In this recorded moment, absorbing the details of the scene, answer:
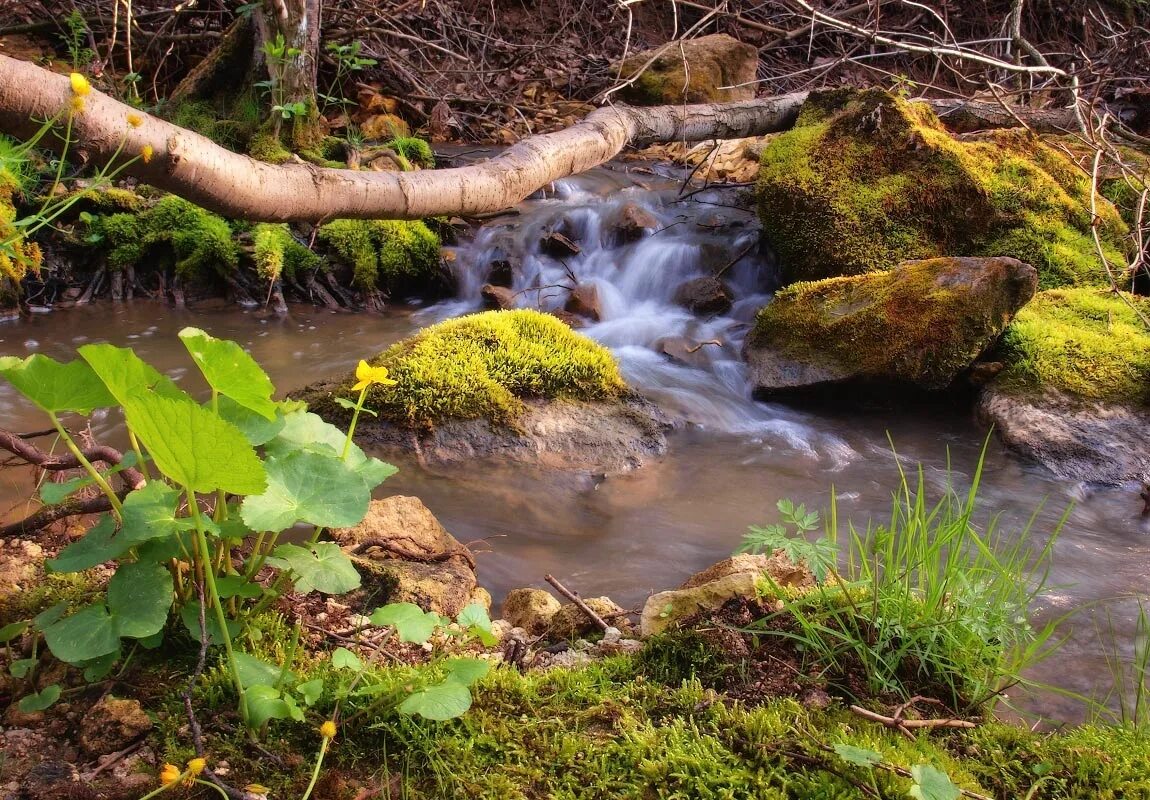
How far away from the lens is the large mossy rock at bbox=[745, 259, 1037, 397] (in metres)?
4.98

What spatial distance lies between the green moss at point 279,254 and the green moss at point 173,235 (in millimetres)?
270

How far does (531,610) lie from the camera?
98.5 inches

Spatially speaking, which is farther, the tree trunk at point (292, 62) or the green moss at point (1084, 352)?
the tree trunk at point (292, 62)

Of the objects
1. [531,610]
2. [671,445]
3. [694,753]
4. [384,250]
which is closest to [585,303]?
[384,250]

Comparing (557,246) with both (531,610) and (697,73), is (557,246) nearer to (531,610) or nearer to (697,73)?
(697,73)

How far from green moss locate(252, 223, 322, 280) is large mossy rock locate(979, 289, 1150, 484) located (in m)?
5.65

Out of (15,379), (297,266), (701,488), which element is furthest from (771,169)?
(15,379)

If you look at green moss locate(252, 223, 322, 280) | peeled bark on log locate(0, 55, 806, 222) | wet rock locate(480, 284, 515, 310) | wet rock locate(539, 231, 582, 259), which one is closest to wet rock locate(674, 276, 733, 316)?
wet rock locate(539, 231, 582, 259)

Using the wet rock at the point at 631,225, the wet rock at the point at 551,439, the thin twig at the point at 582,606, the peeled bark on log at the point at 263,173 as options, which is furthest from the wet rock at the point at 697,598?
the wet rock at the point at 631,225

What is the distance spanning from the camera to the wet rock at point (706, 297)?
684 cm

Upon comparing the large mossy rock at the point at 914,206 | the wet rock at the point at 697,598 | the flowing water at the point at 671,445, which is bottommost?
the flowing water at the point at 671,445

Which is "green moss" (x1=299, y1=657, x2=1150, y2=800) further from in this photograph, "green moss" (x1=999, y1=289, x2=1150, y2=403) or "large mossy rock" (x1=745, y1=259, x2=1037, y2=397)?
"green moss" (x1=999, y1=289, x2=1150, y2=403)

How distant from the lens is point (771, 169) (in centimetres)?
645

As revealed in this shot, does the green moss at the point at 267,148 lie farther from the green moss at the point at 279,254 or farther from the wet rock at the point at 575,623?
the wet rock at the point at 575,623
